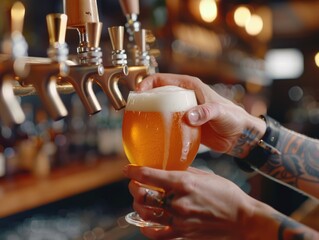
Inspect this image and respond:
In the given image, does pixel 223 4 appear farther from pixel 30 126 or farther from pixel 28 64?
pixel 28 64

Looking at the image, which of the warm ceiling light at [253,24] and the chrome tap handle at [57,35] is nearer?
the chrome tap handle at [57,35]

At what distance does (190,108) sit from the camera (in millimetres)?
1207

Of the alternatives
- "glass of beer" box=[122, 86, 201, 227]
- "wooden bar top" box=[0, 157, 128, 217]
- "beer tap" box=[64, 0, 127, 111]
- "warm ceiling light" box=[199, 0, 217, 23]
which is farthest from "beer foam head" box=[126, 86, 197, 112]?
"warm ceiling light" box=[199, 0, 217, 23]

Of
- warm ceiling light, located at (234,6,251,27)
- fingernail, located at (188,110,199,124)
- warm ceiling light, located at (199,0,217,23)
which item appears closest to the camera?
fingernail, located at (188,110,199,124)

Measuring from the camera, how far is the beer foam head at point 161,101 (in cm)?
118

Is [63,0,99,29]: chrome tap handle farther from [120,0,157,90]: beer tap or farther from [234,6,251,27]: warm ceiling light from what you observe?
[234,6,251,27]: warm ceiling light

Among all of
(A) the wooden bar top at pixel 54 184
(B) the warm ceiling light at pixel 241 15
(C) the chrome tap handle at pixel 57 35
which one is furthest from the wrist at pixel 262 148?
(B) the warm ceiling light at pixel 241 15

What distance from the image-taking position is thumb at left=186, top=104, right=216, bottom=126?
1.18 metres

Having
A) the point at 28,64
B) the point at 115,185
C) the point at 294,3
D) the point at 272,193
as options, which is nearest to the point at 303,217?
the point at 115,185

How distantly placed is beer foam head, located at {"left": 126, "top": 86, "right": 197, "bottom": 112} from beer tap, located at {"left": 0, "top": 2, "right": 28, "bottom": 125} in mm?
381

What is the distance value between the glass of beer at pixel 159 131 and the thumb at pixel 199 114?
0.6 inches

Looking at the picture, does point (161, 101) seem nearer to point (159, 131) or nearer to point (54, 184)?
point (159, 131)

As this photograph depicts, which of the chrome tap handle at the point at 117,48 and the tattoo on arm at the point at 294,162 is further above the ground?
the chrome tap handle at the point at 117,48

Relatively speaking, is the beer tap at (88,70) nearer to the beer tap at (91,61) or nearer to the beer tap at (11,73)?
the beer tap at (91,61)
